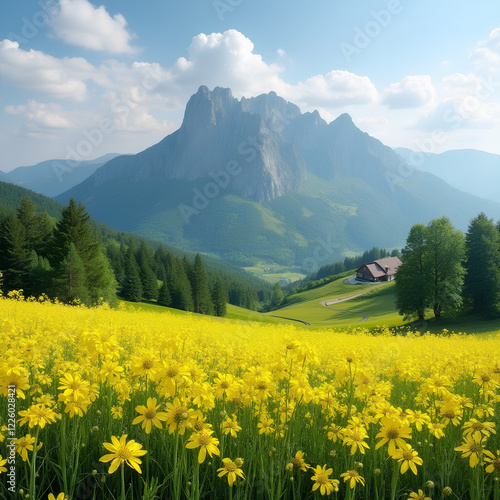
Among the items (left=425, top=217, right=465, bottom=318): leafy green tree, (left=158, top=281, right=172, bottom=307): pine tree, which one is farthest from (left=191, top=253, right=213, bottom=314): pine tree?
(left=425, top=217, right=465, bottom=318): leafy green tree

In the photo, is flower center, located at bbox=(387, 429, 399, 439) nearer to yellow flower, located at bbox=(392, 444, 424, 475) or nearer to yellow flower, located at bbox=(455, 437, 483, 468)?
yellow flower, located at bbox=(392, 444, 424, 475)

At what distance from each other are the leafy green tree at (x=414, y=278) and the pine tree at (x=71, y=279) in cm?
3129

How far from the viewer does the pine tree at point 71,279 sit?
29625mm

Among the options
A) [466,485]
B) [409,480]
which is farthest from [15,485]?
[466,485]

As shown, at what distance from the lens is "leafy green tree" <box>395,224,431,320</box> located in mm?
29781

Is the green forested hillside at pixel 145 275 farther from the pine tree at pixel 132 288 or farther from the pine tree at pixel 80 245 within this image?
the pine tree at pixel 80 245

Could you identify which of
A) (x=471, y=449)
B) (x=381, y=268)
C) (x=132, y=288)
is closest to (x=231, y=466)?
(x=471, y=449)

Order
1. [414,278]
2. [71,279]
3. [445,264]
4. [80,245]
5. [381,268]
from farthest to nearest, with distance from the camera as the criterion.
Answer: [381,268]
[80,245]
[414,278]
[71,279]
[445,264]

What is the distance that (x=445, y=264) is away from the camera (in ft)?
96.3

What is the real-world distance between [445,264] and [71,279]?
3548 centimetres

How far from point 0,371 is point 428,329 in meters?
33.3

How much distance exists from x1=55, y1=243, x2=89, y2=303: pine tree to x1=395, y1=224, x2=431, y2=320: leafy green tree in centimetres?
3129

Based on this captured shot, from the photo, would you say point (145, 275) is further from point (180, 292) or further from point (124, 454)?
point (124, 454)

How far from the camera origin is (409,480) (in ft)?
9.50
